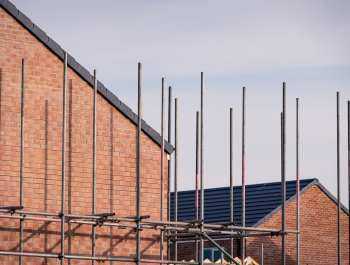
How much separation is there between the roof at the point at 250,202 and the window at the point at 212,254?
3.85 feet

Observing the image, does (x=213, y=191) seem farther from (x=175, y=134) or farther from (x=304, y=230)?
(x=175, y=134)

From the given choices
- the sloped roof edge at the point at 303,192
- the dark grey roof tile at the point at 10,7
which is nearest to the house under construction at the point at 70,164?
the dark grey roof tile at the point at 10,7

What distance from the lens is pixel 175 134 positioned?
14.0 metres

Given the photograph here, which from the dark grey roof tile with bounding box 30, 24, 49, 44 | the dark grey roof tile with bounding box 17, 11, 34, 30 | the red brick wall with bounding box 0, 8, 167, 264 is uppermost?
the dark grey roof tile with bounding box 17, 11, 34, 30

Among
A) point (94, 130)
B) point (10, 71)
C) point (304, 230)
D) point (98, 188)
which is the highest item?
point (10, 71)

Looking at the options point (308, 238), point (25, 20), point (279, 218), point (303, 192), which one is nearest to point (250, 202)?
point (279, 218)

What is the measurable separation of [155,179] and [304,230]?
489 inches

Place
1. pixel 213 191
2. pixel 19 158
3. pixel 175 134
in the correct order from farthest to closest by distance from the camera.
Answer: pixel 213 191
pixel 175 134
pixel 19 158

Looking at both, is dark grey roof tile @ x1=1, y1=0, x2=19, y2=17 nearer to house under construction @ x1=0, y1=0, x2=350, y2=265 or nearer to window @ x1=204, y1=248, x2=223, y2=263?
house under construction @ x1=0, y1=0, x2=350, y2=265

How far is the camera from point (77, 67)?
39.3 ft

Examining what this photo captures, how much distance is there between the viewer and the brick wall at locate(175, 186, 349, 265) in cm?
2227

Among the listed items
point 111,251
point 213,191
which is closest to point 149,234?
point 111,251

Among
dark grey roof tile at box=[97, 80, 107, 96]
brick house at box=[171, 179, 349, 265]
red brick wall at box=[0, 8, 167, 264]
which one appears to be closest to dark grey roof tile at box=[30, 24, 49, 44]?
red brick wall at box=[0, 8, 167, 264]

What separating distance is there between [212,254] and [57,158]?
11757mm
